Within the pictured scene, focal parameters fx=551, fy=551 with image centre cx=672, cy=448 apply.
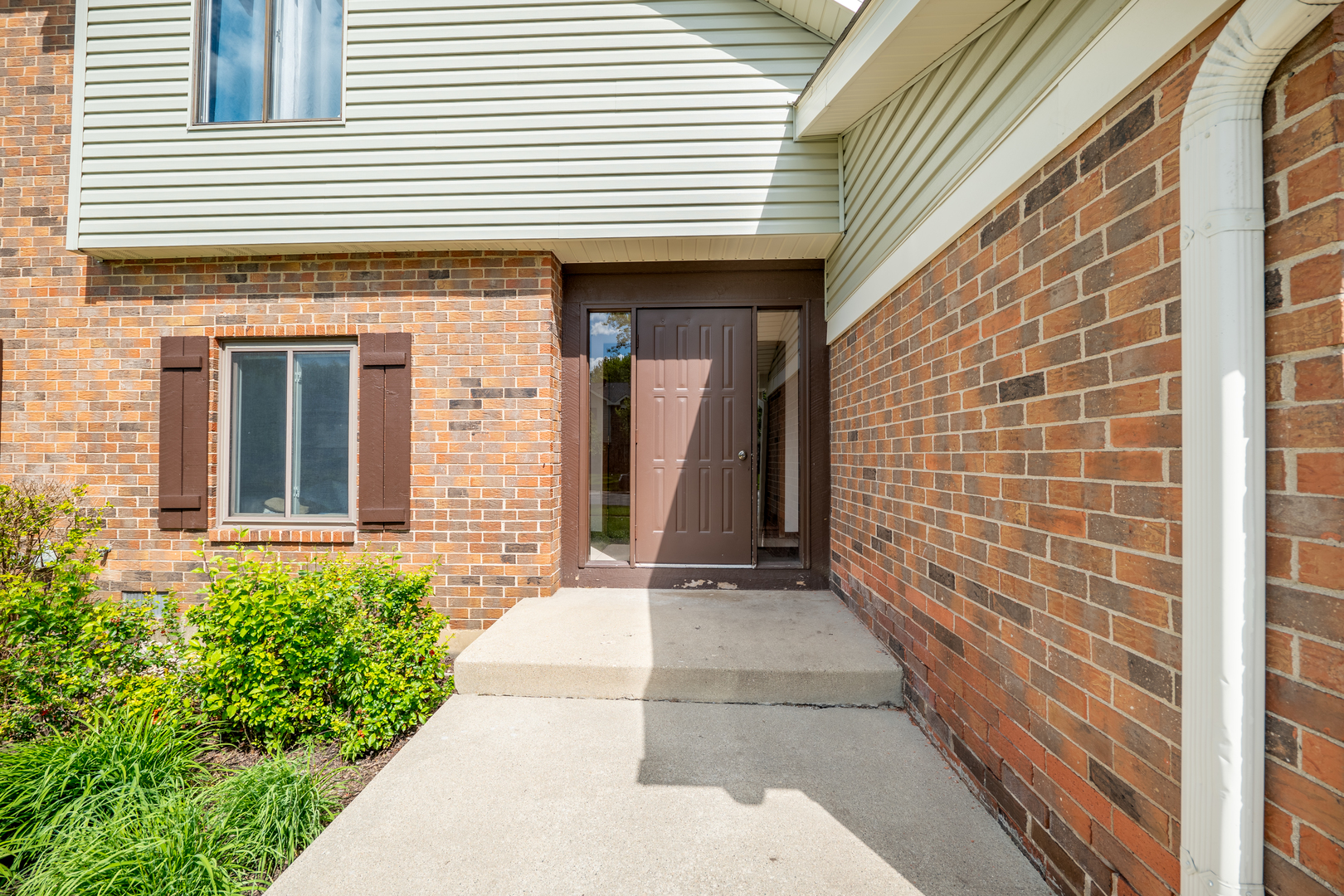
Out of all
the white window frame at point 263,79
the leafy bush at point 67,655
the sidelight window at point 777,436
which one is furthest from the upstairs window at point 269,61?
the sidelight window at point 777,436

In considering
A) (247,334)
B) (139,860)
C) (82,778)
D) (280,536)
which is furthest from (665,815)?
(247,334)

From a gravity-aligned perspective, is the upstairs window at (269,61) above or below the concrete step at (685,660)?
above

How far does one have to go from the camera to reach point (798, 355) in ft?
14.4

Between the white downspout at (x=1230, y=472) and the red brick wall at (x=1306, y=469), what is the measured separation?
0.09ft

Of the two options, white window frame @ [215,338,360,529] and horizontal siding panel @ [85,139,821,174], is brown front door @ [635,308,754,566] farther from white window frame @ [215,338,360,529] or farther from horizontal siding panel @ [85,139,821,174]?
white window frame @ [215,338,360,529]

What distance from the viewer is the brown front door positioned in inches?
169

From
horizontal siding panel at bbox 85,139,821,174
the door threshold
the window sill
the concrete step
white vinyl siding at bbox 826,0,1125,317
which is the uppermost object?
horizontal siding panel at bbox 85,139,821,174

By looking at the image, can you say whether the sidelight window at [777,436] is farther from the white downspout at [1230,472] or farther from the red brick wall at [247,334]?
the white downspout at [1230,472]

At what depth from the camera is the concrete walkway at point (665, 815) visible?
Answer: 167cm

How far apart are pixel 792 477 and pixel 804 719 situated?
2757 mm

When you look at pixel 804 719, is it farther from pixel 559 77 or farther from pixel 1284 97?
pixel 559 77

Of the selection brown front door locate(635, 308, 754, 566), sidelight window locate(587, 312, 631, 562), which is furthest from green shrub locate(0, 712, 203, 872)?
brown front door locate(635, 308, 754, 566)

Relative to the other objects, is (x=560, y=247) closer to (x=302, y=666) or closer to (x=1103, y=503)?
(x=302, y=666)

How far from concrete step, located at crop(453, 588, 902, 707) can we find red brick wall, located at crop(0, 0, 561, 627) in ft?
3.00
